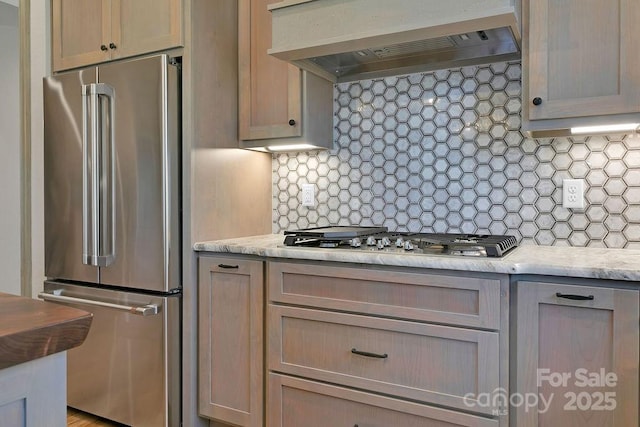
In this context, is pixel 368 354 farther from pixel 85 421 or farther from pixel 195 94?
pixel 85 421

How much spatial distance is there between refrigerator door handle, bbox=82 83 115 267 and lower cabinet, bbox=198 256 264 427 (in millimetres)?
515

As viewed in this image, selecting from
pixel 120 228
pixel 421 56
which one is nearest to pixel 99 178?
pixel 120 228

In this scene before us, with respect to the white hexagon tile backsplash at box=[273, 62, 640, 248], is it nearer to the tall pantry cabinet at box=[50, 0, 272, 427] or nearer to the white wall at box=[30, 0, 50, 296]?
the tall pantry cabinet at box=[50, 0, 272, 427]


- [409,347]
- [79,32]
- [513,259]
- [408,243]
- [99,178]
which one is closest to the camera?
[513,259]

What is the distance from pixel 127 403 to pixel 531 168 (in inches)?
82.5

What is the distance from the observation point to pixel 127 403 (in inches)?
84.4

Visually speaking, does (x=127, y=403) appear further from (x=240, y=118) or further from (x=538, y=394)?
(x=538, y=394)

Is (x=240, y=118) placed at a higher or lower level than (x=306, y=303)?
higher

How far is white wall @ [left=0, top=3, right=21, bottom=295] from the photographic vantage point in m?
3.62

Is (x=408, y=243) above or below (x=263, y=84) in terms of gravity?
below

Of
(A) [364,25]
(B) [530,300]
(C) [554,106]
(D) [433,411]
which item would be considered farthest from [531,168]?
(D) [433,411]

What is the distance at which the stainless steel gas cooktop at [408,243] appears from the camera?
5.00 ft

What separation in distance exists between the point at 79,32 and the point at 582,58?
7.59 feet

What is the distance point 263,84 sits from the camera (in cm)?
220
